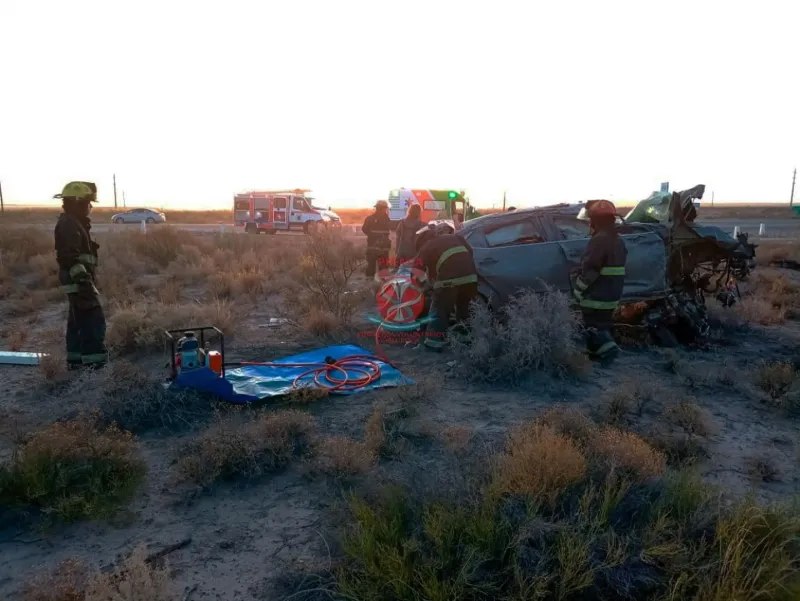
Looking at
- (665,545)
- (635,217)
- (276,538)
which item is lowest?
(276,538)

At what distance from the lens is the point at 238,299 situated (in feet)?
36.2

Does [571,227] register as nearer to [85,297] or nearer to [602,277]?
[602,277]

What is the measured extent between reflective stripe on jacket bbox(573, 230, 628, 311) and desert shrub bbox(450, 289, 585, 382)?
0.41m

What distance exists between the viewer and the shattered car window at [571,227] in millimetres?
7777

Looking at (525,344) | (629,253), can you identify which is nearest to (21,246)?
(525,344)

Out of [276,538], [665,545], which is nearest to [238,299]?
[276,538]

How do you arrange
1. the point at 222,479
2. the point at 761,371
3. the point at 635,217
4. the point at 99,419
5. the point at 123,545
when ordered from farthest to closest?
the point at 635,217 → the point at 761,371 → the point at 99,419 → the point at 222,479 → the point at 123,545

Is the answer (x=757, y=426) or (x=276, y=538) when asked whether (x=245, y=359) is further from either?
(x=757, y=426)

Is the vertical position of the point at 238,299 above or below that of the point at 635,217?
below

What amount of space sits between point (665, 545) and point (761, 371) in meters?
3.95

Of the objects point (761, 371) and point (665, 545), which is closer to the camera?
point (665, 545)

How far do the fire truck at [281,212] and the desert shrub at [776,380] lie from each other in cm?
2259

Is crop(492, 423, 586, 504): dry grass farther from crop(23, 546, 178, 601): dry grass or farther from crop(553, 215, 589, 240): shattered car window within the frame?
crop(553, 215, 589, 240): shattered car window

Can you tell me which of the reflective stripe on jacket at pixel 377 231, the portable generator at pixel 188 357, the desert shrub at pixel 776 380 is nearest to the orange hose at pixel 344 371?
the portable generator at pixel 188 357
